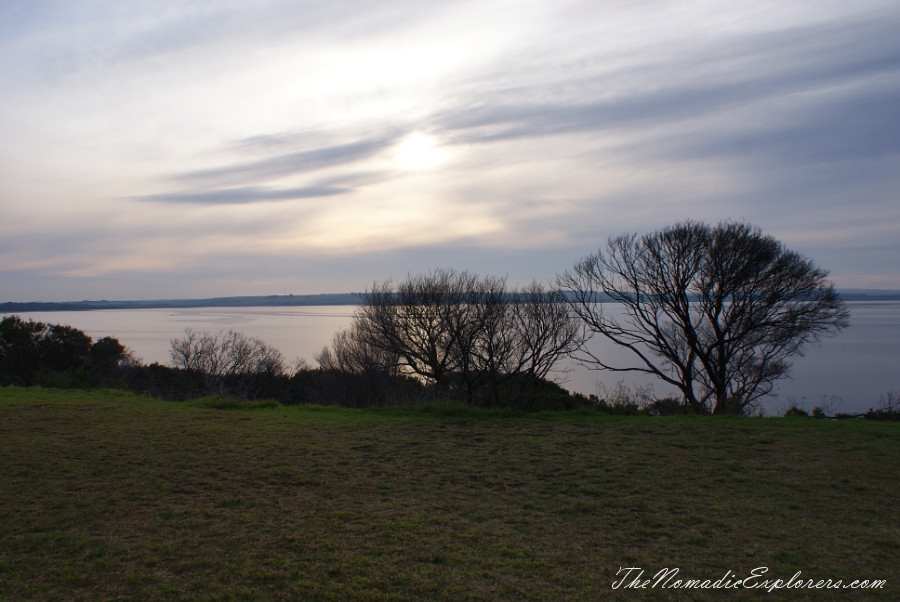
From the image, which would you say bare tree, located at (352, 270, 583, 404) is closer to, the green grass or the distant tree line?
the distant tree line

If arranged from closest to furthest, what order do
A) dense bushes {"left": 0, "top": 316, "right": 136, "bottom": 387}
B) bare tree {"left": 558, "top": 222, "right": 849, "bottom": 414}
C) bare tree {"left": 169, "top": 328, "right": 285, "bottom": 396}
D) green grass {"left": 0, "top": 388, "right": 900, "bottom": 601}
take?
green grass {"left": 0, "top": 388, "right": 900, "bottom": 601} < bare tree {"left": 558, "top": 222, "right": 849, "bottom": 414} < dense bushes {"left": 0, "top": 316, "right": 136, "bottom": 387} < bare tree {"left": 169, "top": 328, "right": 285, "bottom": 396}

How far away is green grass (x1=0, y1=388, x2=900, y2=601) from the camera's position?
3453 mm

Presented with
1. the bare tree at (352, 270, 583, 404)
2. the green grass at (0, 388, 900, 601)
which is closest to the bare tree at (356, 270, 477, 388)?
the bare tree at (352, 270, 583, 404)

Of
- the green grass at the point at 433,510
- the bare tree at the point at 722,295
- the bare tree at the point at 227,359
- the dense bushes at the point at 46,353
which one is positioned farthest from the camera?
the bare tree at the point at 227,359

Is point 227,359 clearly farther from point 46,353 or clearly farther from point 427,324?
point 427,324

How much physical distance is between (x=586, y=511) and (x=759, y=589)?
160cm

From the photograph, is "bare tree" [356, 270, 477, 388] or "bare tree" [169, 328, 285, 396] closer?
"bare tree" [356, 270, 477, 388]

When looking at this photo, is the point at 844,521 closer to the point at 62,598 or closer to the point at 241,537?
the point at 241,537

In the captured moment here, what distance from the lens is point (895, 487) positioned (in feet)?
17.8

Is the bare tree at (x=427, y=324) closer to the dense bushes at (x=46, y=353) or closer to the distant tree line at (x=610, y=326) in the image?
the distant tree line at (x=610, y=326)

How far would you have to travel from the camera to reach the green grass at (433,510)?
345 cm

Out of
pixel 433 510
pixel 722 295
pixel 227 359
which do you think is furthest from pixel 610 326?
pixel 227 359

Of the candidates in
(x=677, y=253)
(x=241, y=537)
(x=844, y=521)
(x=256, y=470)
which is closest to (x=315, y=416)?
(x=256, y=470)

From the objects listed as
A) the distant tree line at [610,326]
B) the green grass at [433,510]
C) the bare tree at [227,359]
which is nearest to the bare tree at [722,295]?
the distant tree line at [610,326]
